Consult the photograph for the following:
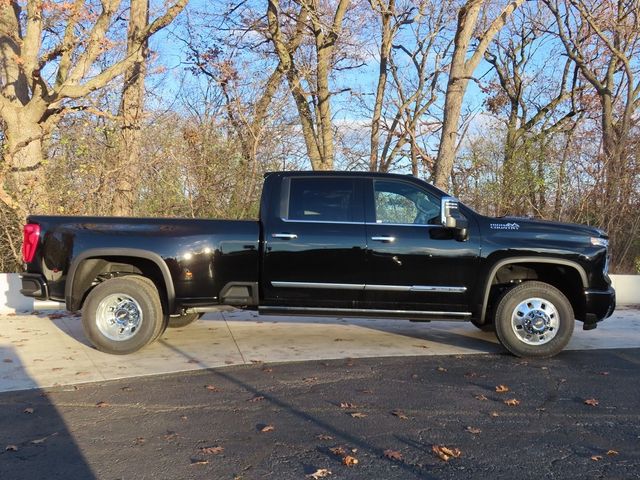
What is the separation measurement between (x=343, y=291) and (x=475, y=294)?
1477 mm

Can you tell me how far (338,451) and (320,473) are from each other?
349mm

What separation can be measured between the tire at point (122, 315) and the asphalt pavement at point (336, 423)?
2.88 ft

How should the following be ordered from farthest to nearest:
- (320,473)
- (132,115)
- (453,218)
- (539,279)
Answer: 1. (132,115)
2. (539,279)
3. (453,218)
4. (320,473)

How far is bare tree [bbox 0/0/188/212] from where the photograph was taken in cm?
1024

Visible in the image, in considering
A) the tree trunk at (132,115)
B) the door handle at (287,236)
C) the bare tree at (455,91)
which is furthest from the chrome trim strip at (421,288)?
the bare tree at (455,91)

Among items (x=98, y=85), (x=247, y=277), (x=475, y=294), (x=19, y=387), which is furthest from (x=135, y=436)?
(x=98, y=85)

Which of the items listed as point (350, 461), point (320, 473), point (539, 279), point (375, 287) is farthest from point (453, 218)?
point (320, 473)

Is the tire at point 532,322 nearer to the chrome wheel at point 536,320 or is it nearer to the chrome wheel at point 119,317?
the chrome wheel at point 536,320

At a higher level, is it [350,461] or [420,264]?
[420,264]

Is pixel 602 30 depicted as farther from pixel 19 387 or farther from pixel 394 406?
pixel 19 387

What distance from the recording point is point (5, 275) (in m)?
9.08

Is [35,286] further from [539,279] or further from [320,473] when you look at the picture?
[539,279]

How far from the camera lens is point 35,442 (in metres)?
3.99

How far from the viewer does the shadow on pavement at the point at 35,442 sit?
11.6 feet
